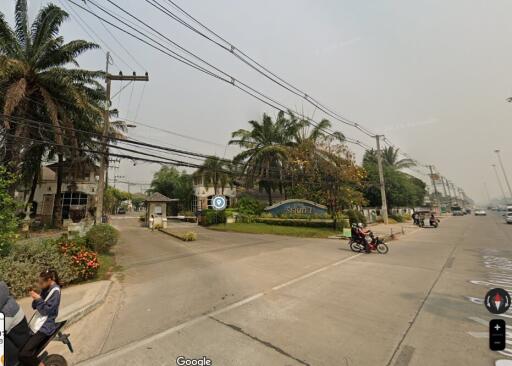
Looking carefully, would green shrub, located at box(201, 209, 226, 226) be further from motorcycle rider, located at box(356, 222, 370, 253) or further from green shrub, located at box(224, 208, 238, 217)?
motorcycle rider, located at box(356, 222, 370, 253)

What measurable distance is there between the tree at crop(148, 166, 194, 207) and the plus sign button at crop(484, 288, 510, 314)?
46.0 metres

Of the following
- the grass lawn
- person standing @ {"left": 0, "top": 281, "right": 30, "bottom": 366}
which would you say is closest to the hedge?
person standing @ {"left": 0, "top": 281, "right": 30, "bottom": 366}

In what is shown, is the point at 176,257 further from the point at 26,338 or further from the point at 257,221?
the point at 257,221

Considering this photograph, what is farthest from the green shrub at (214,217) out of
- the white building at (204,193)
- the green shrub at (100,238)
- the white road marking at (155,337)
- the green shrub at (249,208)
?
the white road marking at (155,337)

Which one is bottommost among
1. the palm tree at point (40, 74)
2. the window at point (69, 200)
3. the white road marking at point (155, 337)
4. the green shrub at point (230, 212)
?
the white road marking at point (155, 337)

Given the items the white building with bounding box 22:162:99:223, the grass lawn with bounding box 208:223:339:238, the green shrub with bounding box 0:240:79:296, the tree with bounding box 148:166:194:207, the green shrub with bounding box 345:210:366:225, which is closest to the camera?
the green shrub with bounding box 0:240:79:296

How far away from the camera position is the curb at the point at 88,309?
5.32m

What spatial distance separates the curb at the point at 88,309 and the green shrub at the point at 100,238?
18.0 ft

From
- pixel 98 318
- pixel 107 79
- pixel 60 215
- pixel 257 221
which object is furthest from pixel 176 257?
pixel 60 215

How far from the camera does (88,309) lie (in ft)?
19.5

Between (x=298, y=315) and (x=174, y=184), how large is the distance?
159 feet

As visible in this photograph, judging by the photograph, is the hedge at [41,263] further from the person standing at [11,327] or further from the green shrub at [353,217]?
the green shrub at [353,217]

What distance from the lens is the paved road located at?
13.3 ft

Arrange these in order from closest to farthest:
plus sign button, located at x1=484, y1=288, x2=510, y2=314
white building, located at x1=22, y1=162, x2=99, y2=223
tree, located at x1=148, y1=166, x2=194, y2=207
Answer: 1. plus sign button, located at x1=484, y1=288, x2=510, y2=314
2. white building, located at x1=22, y1=162, x2=99, y2=223
3. tree, located at x1=148, y1=166, x2=194, y2=207
